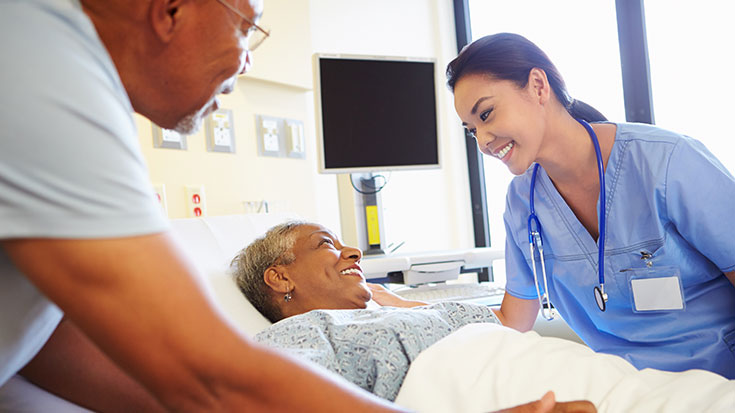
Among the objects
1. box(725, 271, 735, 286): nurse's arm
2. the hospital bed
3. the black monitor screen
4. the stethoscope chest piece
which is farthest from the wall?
box(725, 271, 735, 286): nurse's arm

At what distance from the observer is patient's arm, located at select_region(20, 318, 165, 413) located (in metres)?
0.97

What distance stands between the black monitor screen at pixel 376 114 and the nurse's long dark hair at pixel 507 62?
982mm

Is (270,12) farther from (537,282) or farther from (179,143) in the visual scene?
(537,282)

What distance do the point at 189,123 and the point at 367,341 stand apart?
646 millimetres

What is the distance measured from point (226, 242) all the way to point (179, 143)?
0.60 meters

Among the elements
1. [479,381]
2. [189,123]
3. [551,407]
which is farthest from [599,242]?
[189,123]

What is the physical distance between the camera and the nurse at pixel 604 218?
1450 millimetres

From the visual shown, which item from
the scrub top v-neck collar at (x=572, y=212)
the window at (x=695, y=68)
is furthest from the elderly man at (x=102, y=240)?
the window at (x=695, y=68)

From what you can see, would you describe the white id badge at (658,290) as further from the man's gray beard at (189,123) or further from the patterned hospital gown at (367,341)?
the man's gray beard at (189,123)

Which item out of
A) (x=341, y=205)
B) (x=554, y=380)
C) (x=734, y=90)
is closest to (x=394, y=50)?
(x=341, y=205)

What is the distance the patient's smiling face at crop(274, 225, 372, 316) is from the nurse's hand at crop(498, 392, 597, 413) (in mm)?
849

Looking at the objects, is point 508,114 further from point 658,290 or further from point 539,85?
point 658,290

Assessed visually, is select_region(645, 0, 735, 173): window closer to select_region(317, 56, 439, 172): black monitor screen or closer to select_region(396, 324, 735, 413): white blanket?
select_region(317, 56, 439, 172): black monitor screen

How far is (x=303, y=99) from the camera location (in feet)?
9.36
